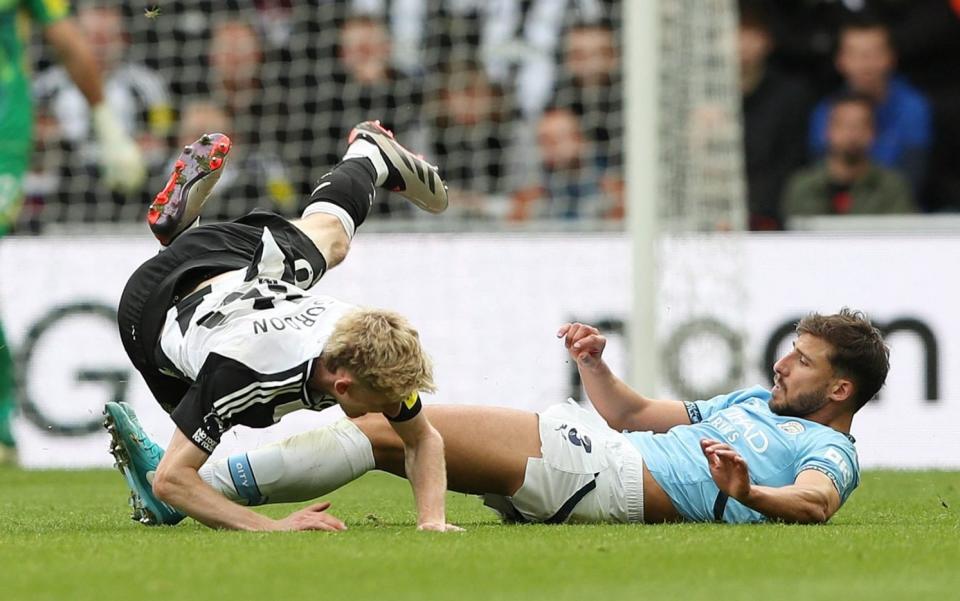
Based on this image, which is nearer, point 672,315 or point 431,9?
point 672,315

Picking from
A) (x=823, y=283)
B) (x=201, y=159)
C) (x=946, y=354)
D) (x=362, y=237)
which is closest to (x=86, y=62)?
(x=362, y=237)

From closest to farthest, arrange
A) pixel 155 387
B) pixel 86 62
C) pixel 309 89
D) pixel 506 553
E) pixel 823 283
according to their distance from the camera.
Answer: pixel 506 553, pixel 155 387, pixel 86 62, pixel 823 283, pixel 309 89

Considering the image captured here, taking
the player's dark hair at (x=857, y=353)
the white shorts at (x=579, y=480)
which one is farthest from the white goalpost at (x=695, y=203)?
the white shorts at (x=579, y=480)

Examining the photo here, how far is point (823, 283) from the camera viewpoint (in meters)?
9.31

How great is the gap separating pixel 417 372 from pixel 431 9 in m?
6.98

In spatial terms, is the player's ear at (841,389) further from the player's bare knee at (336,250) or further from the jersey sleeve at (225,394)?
the player's bare knee at (336,250)

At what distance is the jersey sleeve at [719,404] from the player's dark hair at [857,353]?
1.15ft

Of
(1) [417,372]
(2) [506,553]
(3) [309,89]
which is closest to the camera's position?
(2) [506,553]

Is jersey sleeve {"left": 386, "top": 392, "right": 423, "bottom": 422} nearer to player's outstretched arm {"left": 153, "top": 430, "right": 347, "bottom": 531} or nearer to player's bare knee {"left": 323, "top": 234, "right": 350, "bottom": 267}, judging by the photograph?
player's outstretched arm {"left": 153, "top": 430, "right": 347, "bottom": 531}

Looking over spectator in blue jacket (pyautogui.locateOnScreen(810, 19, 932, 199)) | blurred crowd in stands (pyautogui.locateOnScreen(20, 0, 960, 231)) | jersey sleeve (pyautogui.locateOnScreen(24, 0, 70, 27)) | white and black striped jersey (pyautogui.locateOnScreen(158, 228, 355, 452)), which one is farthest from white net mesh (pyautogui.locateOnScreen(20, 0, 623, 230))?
white and black striped jersey (pyautogui.locateOnScreen(158, 228, 355, 452))

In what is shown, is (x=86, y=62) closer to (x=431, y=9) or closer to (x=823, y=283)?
(x=431, y=9)

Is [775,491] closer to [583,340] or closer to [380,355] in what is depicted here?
[583,340]

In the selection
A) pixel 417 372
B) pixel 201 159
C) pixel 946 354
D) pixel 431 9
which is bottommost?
pixel 946 354

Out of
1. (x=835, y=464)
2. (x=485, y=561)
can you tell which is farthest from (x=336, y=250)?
(x=485, y=561)
